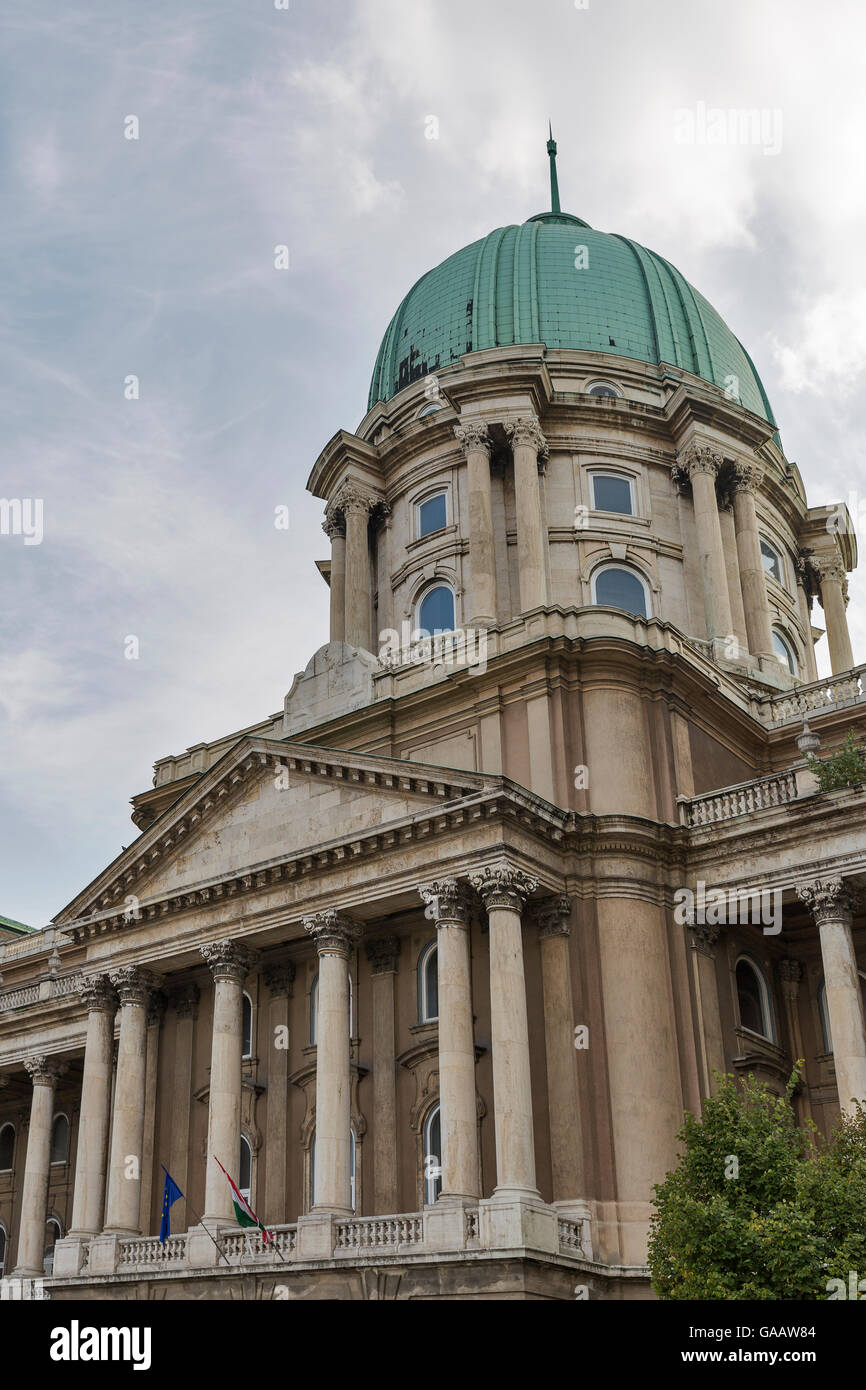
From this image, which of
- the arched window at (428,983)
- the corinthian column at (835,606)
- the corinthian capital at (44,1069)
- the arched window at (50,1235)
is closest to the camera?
the arched window at (428,983)

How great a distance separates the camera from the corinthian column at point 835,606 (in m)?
50.4

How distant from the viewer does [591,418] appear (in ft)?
157

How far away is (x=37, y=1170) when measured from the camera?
4184cm

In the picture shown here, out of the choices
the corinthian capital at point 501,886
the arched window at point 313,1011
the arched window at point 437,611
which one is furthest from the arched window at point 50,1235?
the corinthian capital at point 501,886

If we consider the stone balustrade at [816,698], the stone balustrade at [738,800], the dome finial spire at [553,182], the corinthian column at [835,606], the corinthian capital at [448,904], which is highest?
the dome finial spire at [553,182]

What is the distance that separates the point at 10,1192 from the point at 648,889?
88.5 feet

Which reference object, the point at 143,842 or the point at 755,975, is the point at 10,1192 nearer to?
the point at 143,842

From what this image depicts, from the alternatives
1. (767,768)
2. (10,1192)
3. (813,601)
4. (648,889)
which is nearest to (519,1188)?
(648,889)

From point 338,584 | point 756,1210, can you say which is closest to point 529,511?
point 338,584

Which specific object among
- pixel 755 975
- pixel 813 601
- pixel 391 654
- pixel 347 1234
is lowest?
pixel 347 1234

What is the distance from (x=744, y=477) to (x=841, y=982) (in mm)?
23181

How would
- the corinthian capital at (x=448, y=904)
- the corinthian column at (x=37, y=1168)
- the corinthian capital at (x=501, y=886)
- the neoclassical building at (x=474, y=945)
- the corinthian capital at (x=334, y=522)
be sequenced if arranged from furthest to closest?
1. the corinthian capital at (x=334, y=522)
2. the corinthian column at (x=37, y=1168)
3. the corinthian capital at (x=448, y=904)
4. the corinthian capital at (x=501, y=886)
5. the neoclassical building at (x=474, y=945)

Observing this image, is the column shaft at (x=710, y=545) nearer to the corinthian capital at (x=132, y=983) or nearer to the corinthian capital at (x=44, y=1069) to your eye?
the corinthian capital at (x=132, y=983)

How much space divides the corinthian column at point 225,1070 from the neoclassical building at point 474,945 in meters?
0.09
